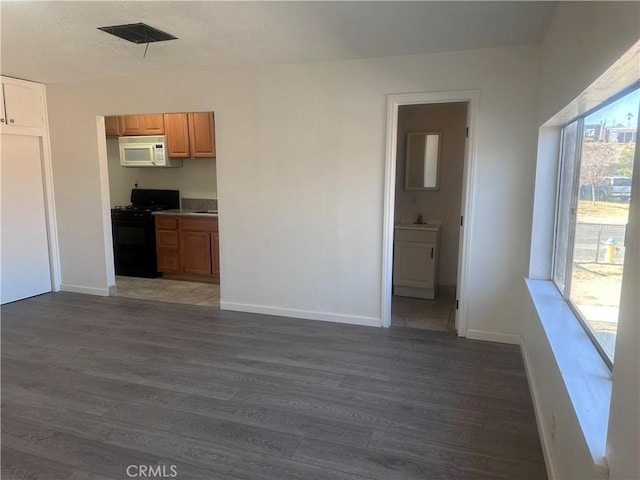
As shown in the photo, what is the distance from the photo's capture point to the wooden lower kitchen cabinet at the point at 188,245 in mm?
5512

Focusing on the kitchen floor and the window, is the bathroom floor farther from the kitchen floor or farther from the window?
the kitchen floor

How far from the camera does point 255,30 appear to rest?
2947mm

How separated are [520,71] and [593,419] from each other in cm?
273

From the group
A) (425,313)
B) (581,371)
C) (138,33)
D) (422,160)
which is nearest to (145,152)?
(138,33)

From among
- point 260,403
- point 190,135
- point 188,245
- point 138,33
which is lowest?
point 260,403

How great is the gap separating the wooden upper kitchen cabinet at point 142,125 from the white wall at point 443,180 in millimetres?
3153

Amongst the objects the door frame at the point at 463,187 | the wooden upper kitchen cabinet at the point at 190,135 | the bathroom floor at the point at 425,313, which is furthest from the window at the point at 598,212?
the wooden upper kitchen cabinet at the point at 190,135

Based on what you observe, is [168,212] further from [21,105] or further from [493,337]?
[493,337]

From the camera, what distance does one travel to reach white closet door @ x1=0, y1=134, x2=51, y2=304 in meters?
4.58

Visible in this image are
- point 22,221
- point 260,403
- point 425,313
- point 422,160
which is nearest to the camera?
point 260,403

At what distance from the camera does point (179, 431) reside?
2350mm

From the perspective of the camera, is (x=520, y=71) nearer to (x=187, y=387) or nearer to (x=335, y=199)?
(x=335, y=199)

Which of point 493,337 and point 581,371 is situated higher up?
point 581,371

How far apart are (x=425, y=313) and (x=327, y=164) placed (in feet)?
5.95
